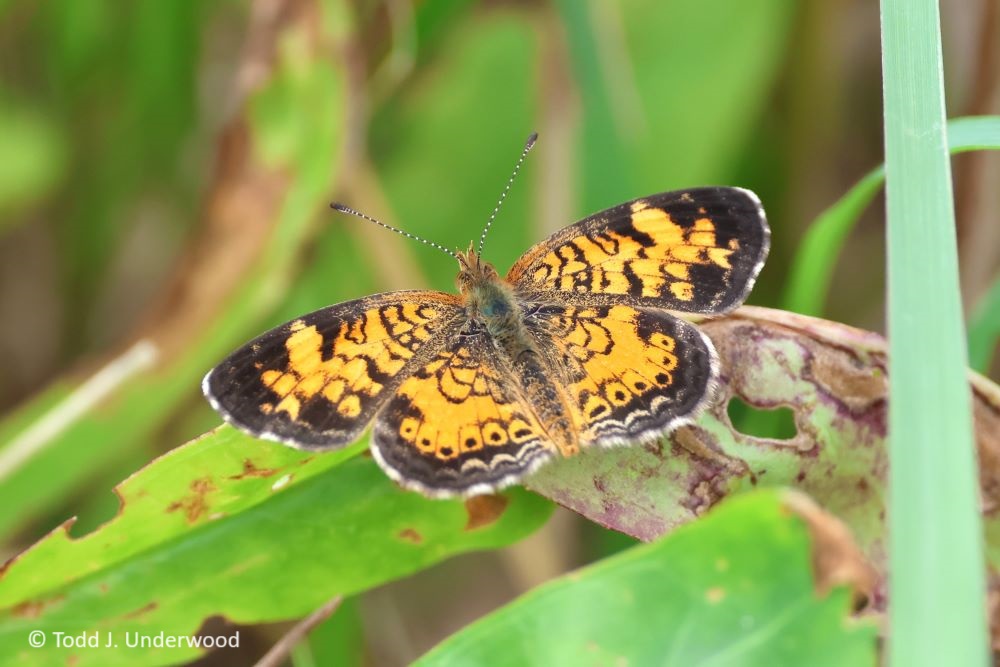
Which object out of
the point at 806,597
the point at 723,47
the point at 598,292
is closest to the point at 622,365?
the point at 598,292

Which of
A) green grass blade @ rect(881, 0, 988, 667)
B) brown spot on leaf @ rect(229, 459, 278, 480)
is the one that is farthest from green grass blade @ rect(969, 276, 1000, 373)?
brown spot on leaf @ rect(229, 459, 278, 480)

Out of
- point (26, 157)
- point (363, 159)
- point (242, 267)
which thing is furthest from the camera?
point (26, 157)

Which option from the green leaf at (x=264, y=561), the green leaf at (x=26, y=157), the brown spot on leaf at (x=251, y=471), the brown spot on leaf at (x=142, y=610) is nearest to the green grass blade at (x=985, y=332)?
the green leaf at (x=264, y=561)

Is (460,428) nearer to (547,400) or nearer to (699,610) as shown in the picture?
(547,400)

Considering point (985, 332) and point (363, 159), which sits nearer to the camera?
point (985, 332)

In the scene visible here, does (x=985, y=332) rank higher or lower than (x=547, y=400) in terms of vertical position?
lower

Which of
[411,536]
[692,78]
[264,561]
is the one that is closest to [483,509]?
[411,536]

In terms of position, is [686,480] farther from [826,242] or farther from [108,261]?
[108,261]
